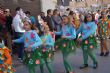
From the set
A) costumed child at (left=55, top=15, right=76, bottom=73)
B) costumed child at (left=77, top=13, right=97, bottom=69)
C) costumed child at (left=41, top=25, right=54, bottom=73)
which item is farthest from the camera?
costumed child at (left=77, top=13, right=97, bottom=69)

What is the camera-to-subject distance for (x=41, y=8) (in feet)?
47.8

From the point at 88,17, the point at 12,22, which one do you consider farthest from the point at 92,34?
the point at 12,22

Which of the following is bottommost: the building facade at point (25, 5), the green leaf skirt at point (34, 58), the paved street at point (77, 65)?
the paved street at point (77, 65)

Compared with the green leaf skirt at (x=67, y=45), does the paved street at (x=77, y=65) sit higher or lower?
lower

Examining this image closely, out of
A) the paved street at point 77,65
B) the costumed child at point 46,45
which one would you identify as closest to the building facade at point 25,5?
the paved street at point 77,65

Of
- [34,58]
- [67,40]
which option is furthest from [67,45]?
[34,58]

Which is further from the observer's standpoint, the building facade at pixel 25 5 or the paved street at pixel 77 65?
the building facade at pixel 25 5

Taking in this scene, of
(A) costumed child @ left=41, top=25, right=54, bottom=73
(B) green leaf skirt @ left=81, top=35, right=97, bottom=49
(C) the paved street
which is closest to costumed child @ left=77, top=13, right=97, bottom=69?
(B) green leaf skirt @ left=81, top=35, right=97, bottom=49

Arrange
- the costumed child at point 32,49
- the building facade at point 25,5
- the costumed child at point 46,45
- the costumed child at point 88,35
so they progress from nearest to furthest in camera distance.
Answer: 1. the costumed child at point 32,49
2. the costumed child at point 46,45
3. the costumed child at point 88,35
4. the building facade at point 25,5

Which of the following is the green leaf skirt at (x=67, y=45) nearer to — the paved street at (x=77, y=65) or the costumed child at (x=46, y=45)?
the costumed child at (x=46, y=45)

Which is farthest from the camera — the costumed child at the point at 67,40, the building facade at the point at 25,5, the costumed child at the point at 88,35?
the building facade at the point at 25,5

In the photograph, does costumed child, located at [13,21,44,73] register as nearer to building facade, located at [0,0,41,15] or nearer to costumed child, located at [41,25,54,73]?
costumed child, located at [41,25,54,73]

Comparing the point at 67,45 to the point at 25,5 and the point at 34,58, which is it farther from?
the point at 25,5

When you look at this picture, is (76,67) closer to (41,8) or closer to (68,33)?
(68,33)
